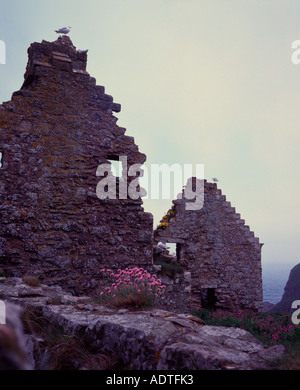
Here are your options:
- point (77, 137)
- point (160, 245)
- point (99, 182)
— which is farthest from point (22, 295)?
point (160, 245)

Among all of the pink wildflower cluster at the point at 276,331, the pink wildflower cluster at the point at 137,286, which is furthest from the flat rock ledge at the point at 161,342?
the pink wildflower cluster at the point at 276,331

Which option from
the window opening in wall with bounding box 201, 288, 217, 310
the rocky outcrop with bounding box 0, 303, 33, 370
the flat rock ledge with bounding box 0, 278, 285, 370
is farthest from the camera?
the window opening in wall with bounding box 201, 288, 217, 310

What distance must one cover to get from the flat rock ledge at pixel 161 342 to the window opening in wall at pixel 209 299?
1131cm

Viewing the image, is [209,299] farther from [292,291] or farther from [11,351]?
[292,291]

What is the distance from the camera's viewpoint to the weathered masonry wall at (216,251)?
44.9 feet

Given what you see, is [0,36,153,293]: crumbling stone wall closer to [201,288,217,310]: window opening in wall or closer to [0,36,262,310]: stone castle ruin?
[0,36,262,310]: stone castle ruin

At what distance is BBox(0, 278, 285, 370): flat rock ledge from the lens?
212 cm

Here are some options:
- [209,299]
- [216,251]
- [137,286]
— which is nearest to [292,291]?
[209,299]

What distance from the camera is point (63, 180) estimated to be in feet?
23.2

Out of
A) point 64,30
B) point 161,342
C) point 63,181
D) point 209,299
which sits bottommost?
point 209,299

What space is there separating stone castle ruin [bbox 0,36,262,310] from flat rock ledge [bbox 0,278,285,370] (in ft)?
10.7

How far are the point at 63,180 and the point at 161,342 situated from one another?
5.19 m

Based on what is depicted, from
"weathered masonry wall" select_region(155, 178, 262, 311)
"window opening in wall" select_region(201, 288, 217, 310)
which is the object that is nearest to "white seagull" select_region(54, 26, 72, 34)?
"weathered masonry wall" select_region(155, 178, 262, 311)

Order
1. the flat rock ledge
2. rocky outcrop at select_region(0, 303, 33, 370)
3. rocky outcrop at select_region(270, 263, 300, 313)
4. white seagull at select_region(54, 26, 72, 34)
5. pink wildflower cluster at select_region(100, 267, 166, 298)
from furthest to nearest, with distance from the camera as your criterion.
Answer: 1. rocky outcrop at select_region(270, 263, 300, 313)
2. white seagull at select_region(54, 26, 72, 34)
3. pink wildflower cluster at select_region(100, 267, 166, 298)
4. the flat rock ledge
5. rocky outcrop at select_region(0, 303, 33, 370)
